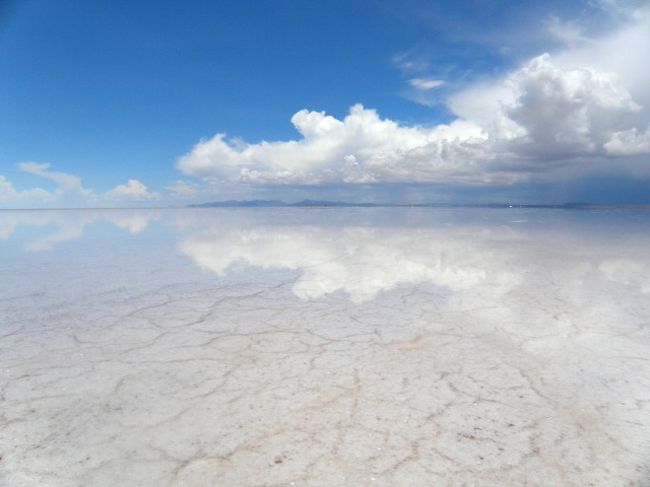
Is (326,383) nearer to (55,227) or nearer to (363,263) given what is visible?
(363,263)

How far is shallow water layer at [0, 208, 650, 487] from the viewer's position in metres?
2.15

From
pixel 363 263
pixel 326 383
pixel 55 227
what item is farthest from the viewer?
pixel 55 227

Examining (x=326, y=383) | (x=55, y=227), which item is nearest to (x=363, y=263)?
(x=326, y=383)

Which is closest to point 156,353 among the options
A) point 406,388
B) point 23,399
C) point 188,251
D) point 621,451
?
point 23,399

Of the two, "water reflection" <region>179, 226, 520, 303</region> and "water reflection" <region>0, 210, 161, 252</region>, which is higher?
"water reflection" <region>0, 210, 161, 252</region>

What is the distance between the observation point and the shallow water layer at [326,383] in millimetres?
2146

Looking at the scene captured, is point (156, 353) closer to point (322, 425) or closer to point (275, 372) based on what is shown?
point (275, 372)

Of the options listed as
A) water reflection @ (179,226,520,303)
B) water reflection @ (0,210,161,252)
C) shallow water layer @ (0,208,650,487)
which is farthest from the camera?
water reflection @ (0,210,161,252)

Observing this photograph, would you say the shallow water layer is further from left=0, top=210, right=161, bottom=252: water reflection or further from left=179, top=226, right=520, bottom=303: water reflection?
left=0, top=210, right=161, bottom=252: water reflection

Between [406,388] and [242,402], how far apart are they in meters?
1.20

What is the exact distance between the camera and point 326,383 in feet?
9.89

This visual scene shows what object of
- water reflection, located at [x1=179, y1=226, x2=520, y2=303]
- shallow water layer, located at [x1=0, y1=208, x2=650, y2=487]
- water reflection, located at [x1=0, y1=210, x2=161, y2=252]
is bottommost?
shallow water layer, located at [x1=0, y1=208, x2=650, y2=487]

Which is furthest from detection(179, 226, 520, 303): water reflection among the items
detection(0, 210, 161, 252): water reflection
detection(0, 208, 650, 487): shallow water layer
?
detection(0, 210, 161, 252): water reflection

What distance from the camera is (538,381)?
305cm
